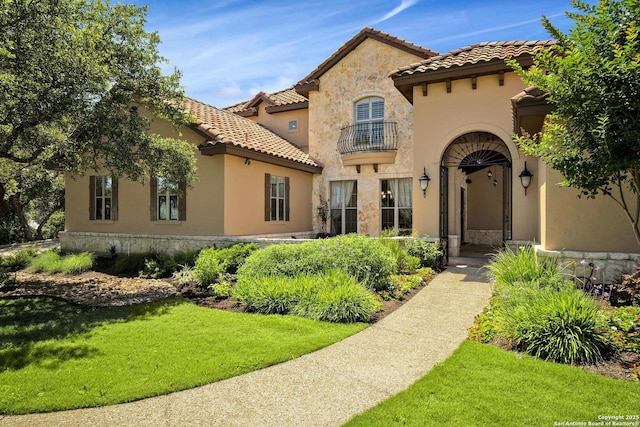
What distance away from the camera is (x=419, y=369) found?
4.61 meters

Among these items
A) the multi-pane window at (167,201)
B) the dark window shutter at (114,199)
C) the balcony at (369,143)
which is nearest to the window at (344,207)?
the balcony at (369,143)

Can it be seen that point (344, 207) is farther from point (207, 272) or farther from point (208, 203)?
point (207, 272)

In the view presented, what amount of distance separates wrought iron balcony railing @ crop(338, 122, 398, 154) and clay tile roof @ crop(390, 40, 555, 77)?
308 cm

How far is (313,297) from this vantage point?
23.5 feet

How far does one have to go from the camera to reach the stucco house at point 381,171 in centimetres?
988

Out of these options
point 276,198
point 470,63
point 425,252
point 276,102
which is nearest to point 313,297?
point 425,252

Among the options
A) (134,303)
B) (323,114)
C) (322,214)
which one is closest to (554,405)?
(134,303)

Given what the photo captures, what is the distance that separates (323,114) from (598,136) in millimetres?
12459

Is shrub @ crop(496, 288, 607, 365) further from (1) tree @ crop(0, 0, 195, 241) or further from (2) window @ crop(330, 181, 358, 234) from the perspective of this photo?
(2) window @ crop(330, 181, 358, 234)

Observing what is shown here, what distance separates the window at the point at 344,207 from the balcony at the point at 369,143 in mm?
1076

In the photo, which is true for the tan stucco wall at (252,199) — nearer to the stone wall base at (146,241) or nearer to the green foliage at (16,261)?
the stone wall base at (146,241)

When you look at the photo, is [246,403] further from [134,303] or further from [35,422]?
[134,303]

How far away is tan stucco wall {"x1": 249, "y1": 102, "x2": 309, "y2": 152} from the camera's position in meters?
18.3

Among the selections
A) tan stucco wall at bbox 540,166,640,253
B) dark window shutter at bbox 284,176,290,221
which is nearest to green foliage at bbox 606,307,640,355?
tan stucco wall at bbox 540,166,640,253
